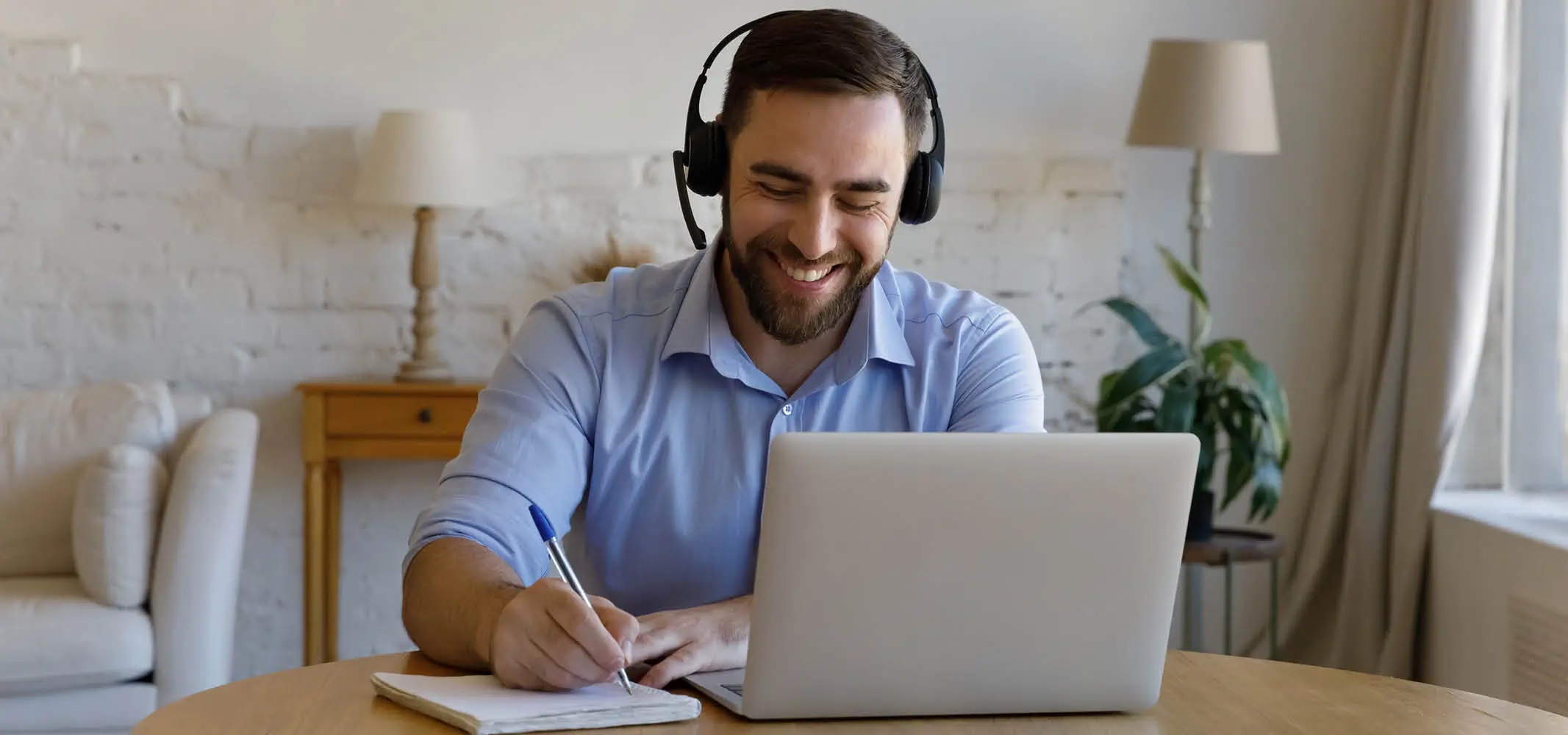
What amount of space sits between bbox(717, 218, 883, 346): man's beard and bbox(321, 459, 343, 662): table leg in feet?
6.46

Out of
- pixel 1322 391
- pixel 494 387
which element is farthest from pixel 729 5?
pixel 494 387

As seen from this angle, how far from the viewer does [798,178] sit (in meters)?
1.54

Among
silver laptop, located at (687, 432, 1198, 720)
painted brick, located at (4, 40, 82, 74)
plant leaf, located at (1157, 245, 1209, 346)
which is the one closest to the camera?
silver laptop, located at (687, 432, 1198, 720)

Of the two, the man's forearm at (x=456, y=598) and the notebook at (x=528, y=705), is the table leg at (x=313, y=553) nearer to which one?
the man's forearm at (x=456, y=598)

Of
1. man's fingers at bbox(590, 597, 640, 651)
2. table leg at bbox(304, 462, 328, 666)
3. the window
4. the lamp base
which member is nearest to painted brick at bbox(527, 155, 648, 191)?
the lamp base

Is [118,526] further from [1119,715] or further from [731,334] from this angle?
[1119,715]

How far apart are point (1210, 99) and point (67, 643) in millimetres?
2309

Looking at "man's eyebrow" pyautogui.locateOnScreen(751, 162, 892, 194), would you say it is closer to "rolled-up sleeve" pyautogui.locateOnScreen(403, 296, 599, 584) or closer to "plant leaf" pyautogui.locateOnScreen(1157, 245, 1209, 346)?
"rolled-up sleeve" pyautogui.locateOnScreen(403, 296, 599, 584)

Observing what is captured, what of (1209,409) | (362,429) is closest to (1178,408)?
(1209,409)

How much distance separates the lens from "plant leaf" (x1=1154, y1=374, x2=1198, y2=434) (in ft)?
9.57

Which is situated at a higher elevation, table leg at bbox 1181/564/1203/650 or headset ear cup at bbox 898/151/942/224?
headset ear cup at bbox 898/151/942/224

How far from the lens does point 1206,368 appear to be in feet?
10.0

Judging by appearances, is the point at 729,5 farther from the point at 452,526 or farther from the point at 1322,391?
the point at 452,526

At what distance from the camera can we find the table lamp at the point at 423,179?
3230 millimetres
